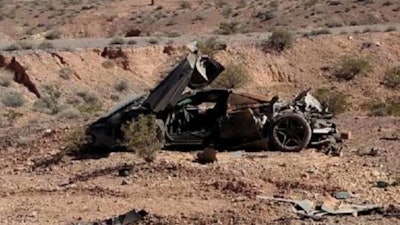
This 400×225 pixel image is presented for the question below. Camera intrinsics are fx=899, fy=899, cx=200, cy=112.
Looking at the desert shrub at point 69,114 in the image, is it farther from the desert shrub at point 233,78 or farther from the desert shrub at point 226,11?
the desert shrub at point 226,11

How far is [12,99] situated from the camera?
104 feet

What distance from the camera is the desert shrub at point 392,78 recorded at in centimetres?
3518

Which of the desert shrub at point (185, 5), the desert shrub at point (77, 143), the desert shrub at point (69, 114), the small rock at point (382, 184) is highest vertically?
the small rock at point (382, 184)

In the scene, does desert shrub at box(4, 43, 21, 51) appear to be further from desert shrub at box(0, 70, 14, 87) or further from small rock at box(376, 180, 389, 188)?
small rock at box(376, 180, 389, 188)

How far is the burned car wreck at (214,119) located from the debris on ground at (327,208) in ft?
12.1

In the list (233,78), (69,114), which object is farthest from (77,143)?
(233,78)

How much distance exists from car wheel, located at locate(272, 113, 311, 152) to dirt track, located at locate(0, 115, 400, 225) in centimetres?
22

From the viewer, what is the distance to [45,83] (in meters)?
35.6

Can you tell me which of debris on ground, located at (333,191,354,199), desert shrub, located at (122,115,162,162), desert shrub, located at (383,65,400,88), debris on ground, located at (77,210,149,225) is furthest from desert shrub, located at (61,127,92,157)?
desert shrub, located at (383,65,400,88)

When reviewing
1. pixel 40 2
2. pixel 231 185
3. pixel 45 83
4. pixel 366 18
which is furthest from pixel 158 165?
pixel 40 2

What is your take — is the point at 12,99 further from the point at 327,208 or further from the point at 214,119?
the point at 327,208

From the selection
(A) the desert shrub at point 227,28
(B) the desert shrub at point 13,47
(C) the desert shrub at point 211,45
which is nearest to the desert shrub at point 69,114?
(C) the desert shrub at point 211,45

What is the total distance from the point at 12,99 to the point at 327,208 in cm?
2149

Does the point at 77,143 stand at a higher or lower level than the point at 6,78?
higher
